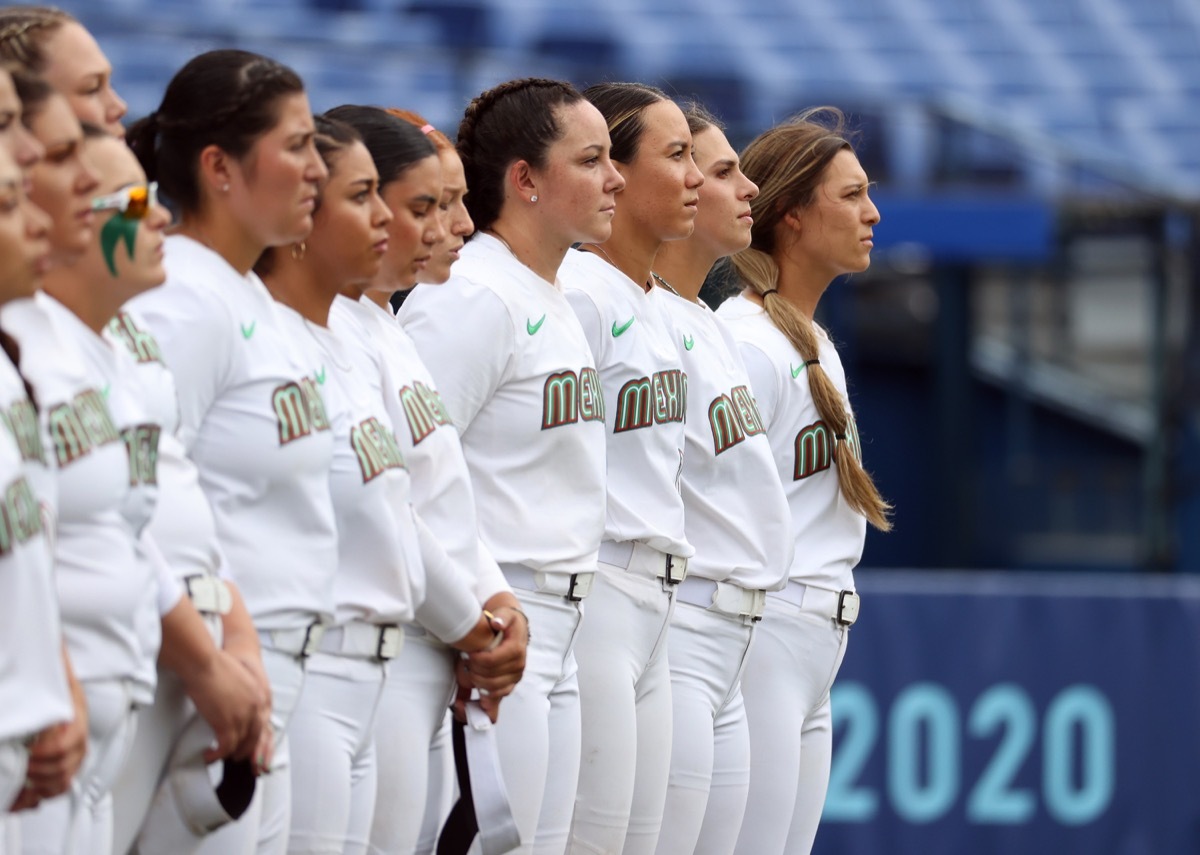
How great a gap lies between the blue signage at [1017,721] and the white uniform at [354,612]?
360 centimetres

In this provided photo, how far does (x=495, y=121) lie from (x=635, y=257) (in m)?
0.41

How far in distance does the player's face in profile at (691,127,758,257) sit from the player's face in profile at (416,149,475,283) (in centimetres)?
65

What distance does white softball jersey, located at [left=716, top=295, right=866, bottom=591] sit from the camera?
3990 mm

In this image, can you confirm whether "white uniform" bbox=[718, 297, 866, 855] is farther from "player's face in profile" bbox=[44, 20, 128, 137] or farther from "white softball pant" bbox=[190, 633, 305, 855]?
"player's face in profile" bbox=[44, 20, 128, 137]

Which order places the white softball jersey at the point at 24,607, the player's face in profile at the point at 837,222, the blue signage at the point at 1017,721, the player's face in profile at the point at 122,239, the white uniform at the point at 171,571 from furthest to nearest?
1. the blue signage at the point at 1017,721
2. the player's face in profile at the point at 837,222
3. the white uniform at the point at 171,571
4. the player's face in profile at the point at 122,239
5. the white softball jersey at the point at 24,607

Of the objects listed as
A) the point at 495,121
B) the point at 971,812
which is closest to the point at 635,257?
the point at 495,121

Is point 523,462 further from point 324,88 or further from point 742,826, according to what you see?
point 324,88

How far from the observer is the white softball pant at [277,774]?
2574 millimetres

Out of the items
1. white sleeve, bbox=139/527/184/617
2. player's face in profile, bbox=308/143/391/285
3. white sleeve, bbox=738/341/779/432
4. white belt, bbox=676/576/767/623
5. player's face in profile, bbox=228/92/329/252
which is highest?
player's face in profile, bbox=228/92/329/252

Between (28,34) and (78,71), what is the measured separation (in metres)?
0.08

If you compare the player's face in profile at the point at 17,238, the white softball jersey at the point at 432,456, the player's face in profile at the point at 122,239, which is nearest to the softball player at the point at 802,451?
the white softball jersey at the point at 432,456

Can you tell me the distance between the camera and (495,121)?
3.51 m

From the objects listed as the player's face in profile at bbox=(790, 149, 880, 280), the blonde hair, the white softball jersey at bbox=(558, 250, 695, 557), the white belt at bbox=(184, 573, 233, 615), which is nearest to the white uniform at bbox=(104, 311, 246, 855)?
the white belt at bbox=(184, 573, 233, 615)

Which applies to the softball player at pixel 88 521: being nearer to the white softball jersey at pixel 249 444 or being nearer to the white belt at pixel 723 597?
the white softball jersey at pixel 249 444
